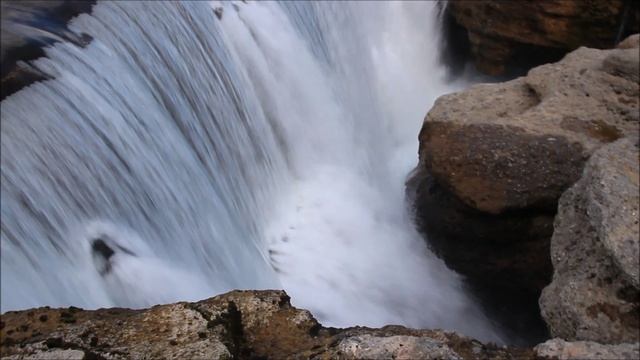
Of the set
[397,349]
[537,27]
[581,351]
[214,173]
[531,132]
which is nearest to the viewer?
[397,349]

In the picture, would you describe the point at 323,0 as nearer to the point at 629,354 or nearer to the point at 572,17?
the point at 572,17

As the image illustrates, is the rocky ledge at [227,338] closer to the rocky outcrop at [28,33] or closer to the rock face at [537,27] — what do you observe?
the rocky outcrop at [28,33]

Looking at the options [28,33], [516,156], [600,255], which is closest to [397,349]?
[600,255]

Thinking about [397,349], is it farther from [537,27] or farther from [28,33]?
[537,27]

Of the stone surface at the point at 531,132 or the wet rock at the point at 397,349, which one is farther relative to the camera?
the stone surface at the point at 531,132

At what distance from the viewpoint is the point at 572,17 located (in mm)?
7840

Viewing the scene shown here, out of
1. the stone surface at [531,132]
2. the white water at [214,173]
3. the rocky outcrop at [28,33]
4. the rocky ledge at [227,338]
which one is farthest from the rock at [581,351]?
the rocky outcrop at [28,33]

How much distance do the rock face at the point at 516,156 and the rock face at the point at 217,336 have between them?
2643 millimetres

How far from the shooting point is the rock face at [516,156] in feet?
16.5

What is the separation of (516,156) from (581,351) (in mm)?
2814

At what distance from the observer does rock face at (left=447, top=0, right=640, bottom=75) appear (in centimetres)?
773

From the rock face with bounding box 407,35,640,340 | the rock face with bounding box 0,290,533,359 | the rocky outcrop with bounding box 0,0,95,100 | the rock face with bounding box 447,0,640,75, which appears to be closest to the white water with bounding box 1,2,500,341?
the rocky outcrop with bounding box 0,0,95,100

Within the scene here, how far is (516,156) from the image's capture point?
16.5 feet

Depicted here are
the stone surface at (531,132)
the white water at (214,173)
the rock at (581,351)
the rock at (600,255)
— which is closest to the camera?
the rock at (581,351)
